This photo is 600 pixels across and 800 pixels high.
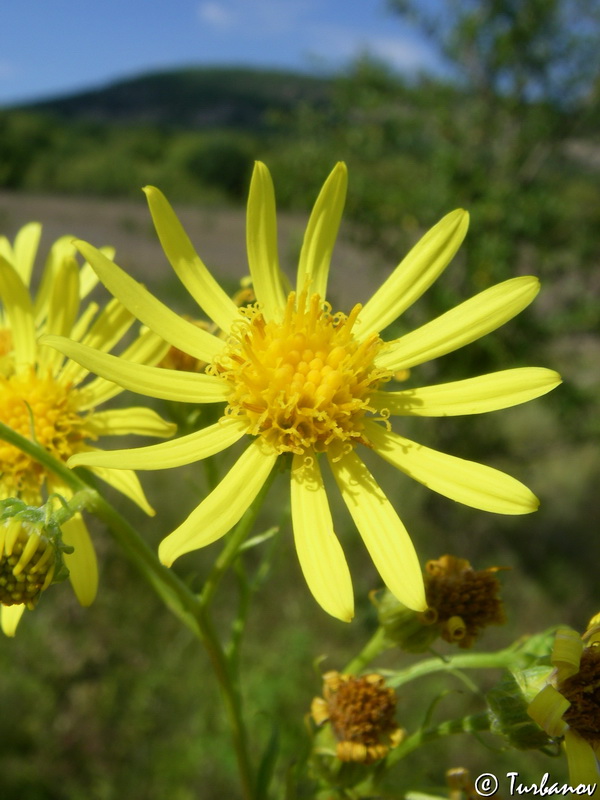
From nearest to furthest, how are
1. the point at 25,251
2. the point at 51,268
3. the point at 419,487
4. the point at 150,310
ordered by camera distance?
the point at 150,310
the point at 51,268
the point at 25,251
the point at 419,487

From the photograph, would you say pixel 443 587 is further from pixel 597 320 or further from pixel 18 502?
pixel 597 320

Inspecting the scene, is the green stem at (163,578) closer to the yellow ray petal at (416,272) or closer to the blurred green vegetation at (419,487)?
the yellow ray petal at (416,272)

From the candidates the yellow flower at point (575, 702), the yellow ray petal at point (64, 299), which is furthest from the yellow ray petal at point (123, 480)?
the yellow flower at point (575, 702)

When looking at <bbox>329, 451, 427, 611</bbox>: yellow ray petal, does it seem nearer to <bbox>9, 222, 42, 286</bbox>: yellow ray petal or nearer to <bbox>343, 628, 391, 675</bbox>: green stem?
<bbox>343, 628, 391, 675</bbox>: green stem

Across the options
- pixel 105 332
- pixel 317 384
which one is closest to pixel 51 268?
pixel 105 332

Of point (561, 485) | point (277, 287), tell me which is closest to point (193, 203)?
point (561, 485)

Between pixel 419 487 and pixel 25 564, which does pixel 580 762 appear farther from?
pixel 419 487

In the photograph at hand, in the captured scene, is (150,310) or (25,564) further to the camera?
(150,310)
